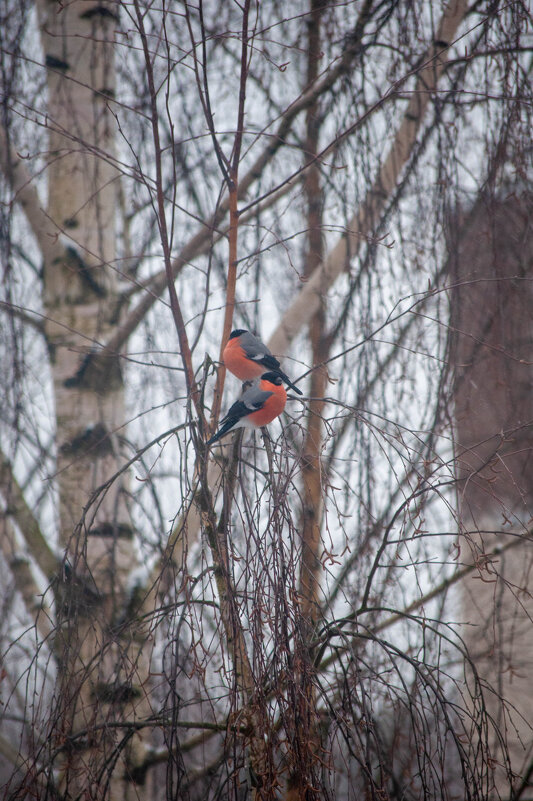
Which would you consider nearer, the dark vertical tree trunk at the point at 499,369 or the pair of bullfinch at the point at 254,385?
the pair of bullfinch at the point at 254,385

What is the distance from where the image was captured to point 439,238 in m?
2.26

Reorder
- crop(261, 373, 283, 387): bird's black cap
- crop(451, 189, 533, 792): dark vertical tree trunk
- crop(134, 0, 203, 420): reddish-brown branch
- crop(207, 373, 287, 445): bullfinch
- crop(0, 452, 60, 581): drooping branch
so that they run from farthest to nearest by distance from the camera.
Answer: crop(0, 452, 60, 581): drooping branch → crop(451, 189, 533, 792): dark vertical tree trunk → crop(261, 373, 283, 387): bird's black cap → crop(207, 373, 287, 445): bullfinch → crop(134, 0, 203, 420): reddish-brown branch

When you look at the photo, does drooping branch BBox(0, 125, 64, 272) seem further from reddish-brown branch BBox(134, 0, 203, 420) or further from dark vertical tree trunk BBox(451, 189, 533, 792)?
dark vertical tree trunk BBox(451, 189, 533, 792)

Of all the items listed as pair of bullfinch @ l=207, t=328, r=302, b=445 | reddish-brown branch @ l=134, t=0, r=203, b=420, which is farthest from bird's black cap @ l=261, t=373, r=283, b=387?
reddish-brown branch @ l=134, t=0, r=203, b=420

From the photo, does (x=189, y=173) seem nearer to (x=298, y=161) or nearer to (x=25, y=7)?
(x=298, y=161)

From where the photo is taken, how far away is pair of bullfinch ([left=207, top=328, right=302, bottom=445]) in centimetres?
162

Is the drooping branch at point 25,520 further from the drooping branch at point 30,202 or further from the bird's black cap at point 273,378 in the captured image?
the bird's black cap at point 273,378

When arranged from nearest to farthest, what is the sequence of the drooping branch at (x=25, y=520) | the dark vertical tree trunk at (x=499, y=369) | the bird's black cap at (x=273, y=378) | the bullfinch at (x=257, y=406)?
the bullfinch at (x=257, y=406), the bird's black cap at (x=273, y=378), the dark vertical tree trunk at (x=499, y=369), the drooping branch at (x=25, y=520)

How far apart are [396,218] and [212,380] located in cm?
88

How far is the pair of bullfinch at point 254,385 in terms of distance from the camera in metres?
1.62

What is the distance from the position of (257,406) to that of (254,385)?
0.44 feet

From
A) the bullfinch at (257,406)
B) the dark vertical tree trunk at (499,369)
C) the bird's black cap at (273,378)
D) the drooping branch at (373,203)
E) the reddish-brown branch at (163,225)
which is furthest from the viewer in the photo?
the drooping branch at (373,203)

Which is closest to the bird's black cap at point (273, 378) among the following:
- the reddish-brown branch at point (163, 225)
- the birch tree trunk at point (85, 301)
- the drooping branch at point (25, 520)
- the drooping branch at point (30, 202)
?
the reddish-brown branch at point (163, 225)

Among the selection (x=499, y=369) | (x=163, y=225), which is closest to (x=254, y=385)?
(x=163, y=225)
